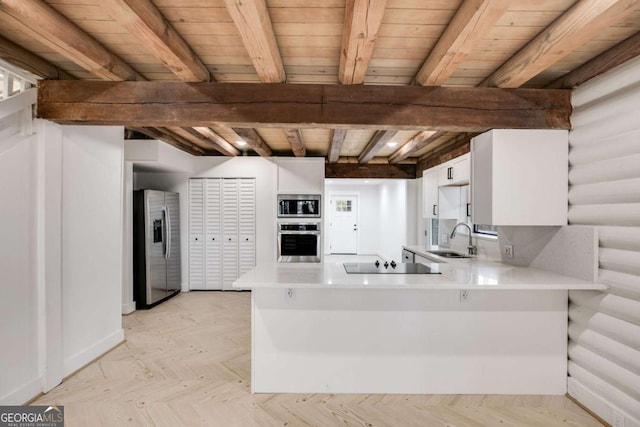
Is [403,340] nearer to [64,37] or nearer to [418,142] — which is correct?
[418,142]

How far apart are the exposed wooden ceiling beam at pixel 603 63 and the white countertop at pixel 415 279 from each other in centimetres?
136

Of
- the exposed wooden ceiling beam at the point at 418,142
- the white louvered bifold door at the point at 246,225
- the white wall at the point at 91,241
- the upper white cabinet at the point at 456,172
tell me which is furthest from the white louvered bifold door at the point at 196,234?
the upper white cabinet at the point at 456,172

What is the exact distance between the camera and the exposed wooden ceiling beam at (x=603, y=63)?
1.77 meters

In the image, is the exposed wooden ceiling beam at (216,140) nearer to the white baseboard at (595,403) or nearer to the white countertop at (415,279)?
the white countertop at (415,279)

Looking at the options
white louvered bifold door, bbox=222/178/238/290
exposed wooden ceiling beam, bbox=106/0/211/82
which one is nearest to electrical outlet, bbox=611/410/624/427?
exposed wooden ceiling beam, bbox=106/0/211/82

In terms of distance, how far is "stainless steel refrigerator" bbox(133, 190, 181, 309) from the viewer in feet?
14.0

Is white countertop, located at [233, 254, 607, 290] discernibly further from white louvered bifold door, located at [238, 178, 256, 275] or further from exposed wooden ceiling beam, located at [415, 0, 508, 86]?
white louvered bifold door, located at [238, 178, 256, 275]

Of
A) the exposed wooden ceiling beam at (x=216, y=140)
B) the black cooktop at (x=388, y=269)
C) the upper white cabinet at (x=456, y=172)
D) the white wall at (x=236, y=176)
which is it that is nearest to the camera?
the black cooktop at (x=388, y=269)

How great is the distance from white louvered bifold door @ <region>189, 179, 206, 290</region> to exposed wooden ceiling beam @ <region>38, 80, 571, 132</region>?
2.88 meters

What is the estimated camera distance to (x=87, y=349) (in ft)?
9.00

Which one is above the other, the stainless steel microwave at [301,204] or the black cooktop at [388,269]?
the stainless steel microwave at [301,204]

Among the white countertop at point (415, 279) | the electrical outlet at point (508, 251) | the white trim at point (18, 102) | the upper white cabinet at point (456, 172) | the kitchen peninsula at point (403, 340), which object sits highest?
the white trim at point (18, 102)

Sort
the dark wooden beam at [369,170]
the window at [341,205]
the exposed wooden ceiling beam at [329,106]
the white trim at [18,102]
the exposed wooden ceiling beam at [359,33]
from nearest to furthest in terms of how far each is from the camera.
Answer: the exposed wooden ceiling beam at [359,33] < the white trim at [18,102] < the exposed wooden ceiling beam at [329,106] < the dark wooden beam at [369,170] < the window at [341,205]

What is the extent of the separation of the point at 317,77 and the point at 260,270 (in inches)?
60.8
